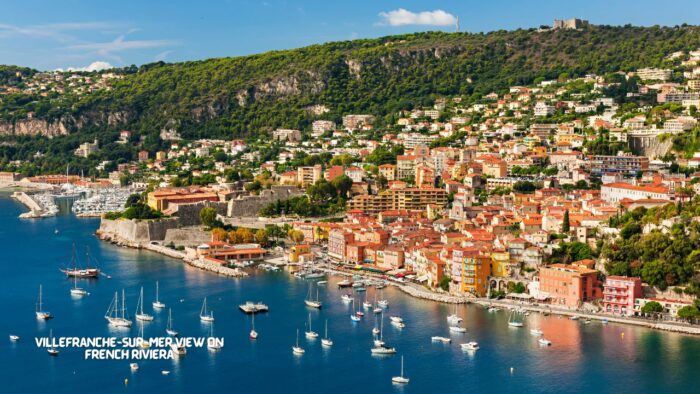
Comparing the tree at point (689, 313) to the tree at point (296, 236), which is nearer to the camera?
the tree at point (689, 313)

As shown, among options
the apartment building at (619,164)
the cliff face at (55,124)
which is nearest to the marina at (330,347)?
the apartment building at (619,164)

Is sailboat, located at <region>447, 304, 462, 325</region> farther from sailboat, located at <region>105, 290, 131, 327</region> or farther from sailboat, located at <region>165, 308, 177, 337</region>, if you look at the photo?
sailboat, located at <region>105, 290, 131, 327</region>

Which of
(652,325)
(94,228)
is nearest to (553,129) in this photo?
(94,228)

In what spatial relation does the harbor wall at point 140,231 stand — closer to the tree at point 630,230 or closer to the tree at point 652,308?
the tree at point 630,230

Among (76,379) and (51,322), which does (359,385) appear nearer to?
(76,379)

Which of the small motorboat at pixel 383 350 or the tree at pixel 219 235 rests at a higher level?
the tree at pixel 219 235

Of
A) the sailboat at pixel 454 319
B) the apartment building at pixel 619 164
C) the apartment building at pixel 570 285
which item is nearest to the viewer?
the sailboat at pixel 454 319

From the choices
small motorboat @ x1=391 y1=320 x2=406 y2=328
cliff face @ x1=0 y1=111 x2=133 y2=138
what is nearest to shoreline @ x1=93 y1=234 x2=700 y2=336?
small motorboat @ x1=391 y1=320 x2=406 y2=328

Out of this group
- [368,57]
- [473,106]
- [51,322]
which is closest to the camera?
[51,322]
